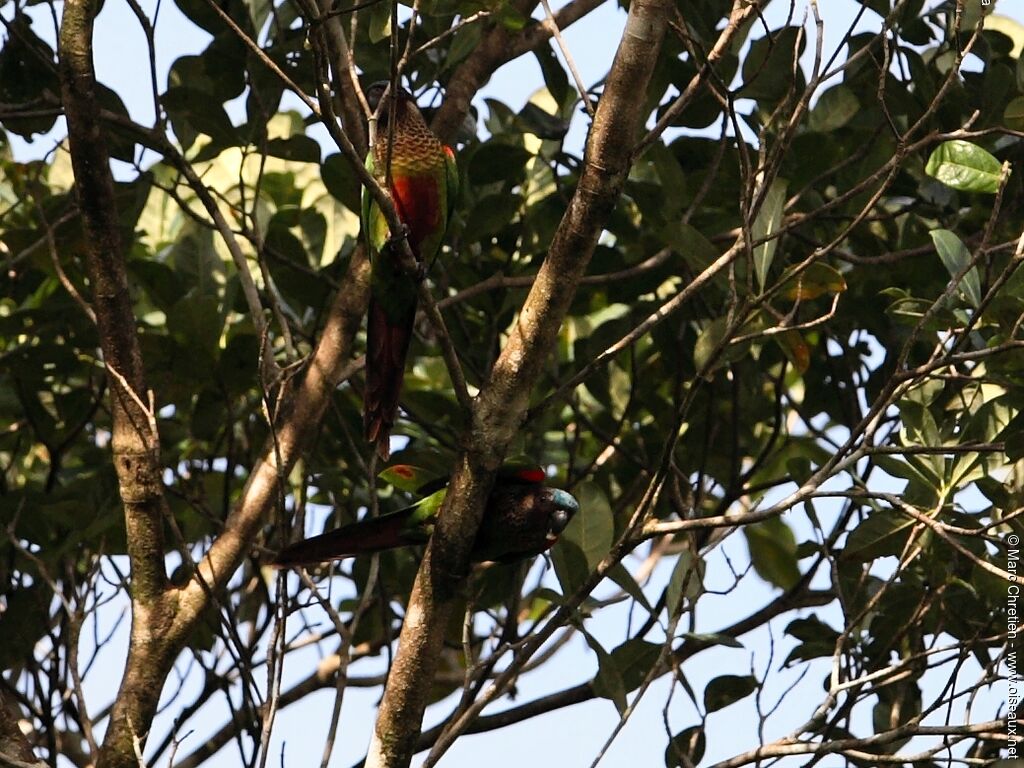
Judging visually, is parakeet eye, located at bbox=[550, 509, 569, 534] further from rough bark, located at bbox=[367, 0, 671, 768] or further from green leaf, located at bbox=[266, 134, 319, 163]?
green leaf, located at bbox=[266, 134, 319, 163]

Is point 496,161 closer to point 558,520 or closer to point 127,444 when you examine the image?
point 558,520

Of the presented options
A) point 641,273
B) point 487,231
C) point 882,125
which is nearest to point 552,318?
point 641,273

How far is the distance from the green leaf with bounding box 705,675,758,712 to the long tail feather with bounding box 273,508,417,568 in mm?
841

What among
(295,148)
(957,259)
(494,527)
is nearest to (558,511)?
(494,527)

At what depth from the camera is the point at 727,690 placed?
10.4ft

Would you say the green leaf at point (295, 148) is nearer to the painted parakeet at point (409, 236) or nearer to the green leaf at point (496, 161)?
the painted parakeet at point (409, 236)

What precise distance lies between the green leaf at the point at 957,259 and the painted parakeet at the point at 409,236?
1.31m

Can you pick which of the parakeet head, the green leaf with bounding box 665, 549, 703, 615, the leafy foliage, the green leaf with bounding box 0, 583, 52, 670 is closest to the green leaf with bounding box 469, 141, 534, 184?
the leafy foliage

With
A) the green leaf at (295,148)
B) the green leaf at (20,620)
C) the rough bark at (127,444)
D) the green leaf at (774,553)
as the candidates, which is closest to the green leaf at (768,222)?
the rough bark at (127,444)

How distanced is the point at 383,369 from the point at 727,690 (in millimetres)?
1227

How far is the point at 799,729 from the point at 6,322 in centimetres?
255

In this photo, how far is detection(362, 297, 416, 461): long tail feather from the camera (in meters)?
3.34

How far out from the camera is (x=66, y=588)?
3803 millimetres

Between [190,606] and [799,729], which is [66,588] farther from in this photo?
[799,729]
